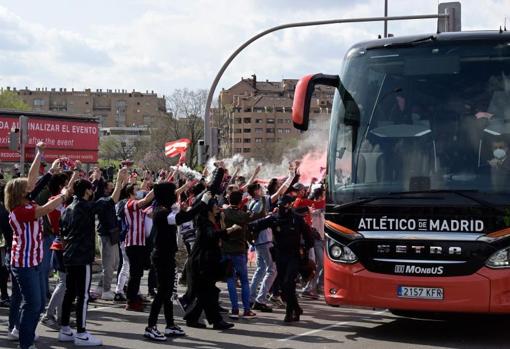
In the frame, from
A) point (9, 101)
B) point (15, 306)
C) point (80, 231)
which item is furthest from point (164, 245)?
point (9, 101)

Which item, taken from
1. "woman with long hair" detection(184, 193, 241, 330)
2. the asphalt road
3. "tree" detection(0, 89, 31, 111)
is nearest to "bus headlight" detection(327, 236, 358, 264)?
the asphalt road

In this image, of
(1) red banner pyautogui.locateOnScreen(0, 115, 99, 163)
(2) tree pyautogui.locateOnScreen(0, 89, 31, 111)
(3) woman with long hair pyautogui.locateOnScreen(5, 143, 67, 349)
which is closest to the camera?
(3) woman with long hair pyautogui.locateOnScreen(5, 143, 67, 349)

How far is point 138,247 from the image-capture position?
484 inches

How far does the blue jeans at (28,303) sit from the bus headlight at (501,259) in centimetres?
480

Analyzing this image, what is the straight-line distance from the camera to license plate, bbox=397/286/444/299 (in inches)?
352

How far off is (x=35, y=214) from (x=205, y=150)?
43.3 feet

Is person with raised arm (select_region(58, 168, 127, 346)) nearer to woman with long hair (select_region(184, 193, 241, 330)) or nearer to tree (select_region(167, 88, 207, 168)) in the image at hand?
woman with long hair (select_region(184, 193, 241, 330))

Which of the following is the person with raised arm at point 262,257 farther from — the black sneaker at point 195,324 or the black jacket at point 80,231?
the black jacket at point 80,231

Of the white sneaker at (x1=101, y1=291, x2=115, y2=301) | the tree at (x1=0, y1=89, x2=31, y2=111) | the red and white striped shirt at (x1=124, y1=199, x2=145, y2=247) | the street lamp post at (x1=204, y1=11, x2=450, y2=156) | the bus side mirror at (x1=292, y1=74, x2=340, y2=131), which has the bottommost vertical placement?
the white sneaker at (x1=101, y1=291, x2=115, y2=301)

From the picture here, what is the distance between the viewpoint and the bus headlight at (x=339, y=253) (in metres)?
9.40

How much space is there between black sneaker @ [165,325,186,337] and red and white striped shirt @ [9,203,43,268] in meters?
2.13

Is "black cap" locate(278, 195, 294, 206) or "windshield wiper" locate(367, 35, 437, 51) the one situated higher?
"windshield wiper" locate(367, 35, 437, 51)

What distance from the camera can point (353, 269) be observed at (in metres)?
9.36

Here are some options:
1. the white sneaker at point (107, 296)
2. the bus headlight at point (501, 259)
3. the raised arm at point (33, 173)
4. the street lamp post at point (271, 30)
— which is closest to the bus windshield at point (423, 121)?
the bus headlight at point (501, 259)
